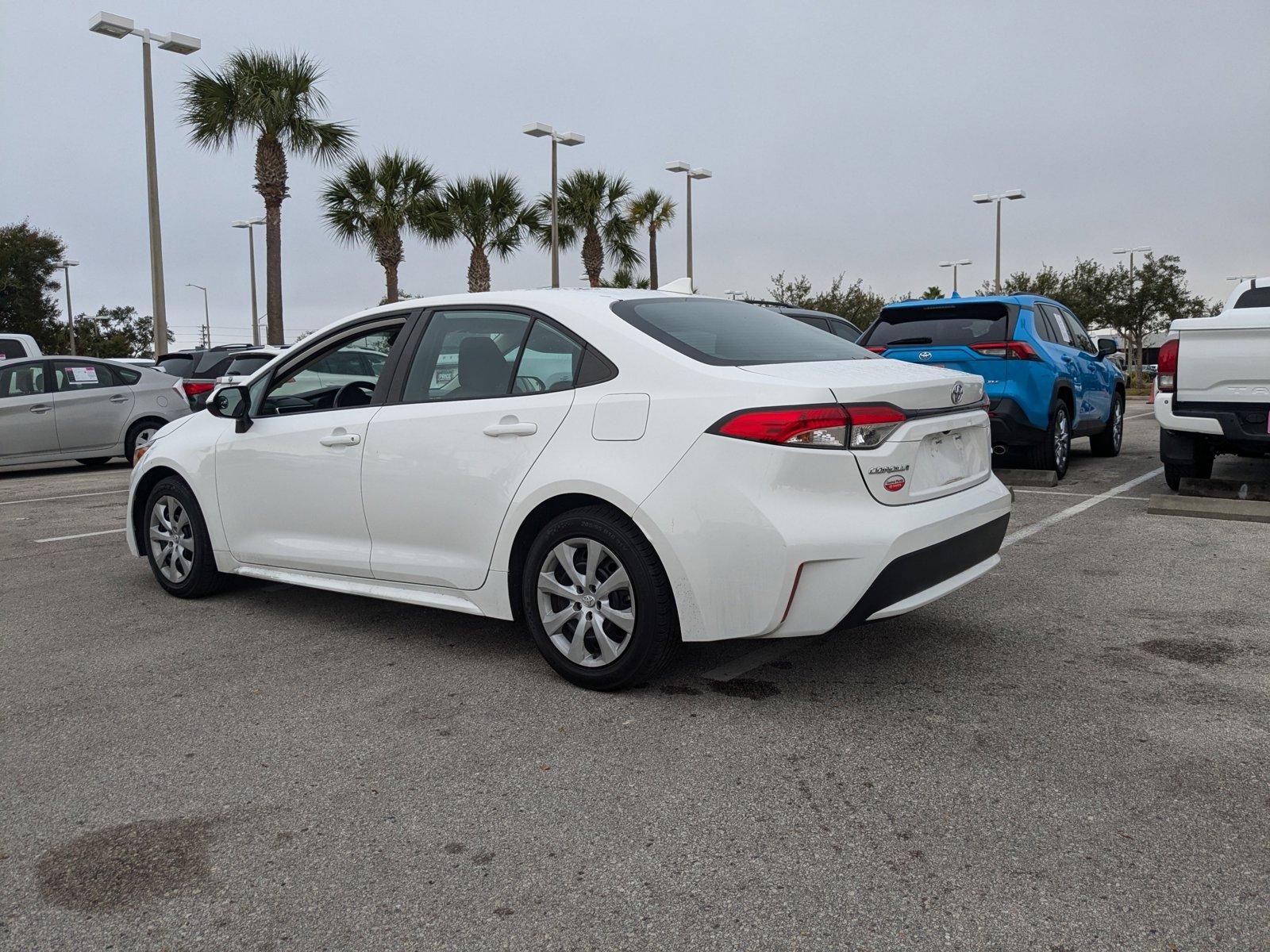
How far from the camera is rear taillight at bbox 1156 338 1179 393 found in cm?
809

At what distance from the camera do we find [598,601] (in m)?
4.01

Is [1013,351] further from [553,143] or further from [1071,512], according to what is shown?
[553,143]

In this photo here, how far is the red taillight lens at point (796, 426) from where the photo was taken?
143 inches

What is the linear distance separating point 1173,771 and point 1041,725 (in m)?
0.48

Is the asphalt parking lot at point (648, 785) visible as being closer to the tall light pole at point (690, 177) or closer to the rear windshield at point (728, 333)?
the rear windshield at point (728, 333)

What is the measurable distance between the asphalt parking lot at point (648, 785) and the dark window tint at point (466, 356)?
1150mm

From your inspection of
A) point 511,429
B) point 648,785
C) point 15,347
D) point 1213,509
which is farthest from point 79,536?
point 15,347

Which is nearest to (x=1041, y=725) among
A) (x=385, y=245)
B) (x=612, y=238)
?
(x=385, y=245)

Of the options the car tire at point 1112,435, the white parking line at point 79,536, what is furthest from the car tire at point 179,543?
the car tire at point 1112,435

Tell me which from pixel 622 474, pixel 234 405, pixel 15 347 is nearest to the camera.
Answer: pixel 622 474

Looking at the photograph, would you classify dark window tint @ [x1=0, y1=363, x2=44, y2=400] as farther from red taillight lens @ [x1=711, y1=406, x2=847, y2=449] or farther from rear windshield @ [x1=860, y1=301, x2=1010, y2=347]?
red taillight lens @ [x1=711, y1=406, x2=847, y2=449]

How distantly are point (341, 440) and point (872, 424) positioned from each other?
7.85 ft

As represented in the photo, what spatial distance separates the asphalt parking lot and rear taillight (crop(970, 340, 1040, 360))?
432 centimetres

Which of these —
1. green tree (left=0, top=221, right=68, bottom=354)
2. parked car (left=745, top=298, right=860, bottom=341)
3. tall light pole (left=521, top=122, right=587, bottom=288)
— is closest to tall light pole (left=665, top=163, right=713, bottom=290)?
tall light pole (left=521, top=122, right=587, bottom=288)
